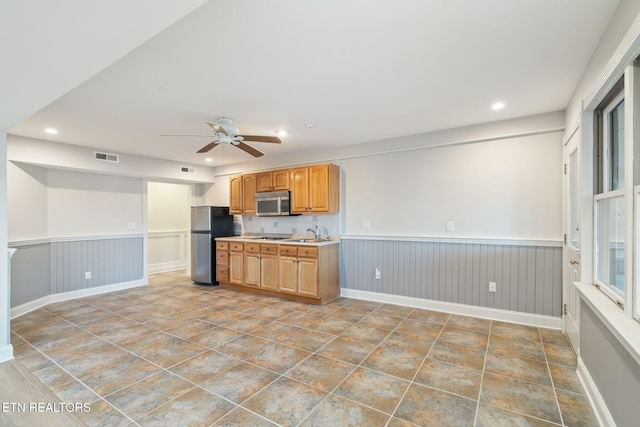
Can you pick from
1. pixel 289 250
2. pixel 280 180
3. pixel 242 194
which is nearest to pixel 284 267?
pixel 289 250

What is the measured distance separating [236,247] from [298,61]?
3845 millimetres

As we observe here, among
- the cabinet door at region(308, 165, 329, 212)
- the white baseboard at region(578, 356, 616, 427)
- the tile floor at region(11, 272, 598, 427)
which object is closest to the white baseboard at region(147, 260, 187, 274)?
the tile floor at region(11, 272, 598, 427)

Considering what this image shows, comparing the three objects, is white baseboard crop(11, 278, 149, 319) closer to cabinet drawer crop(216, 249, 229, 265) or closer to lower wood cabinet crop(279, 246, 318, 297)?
cabinet drawer crop(216, 249, 229, 265)

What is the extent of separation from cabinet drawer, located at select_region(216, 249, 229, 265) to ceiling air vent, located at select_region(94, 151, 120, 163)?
90.1 inches

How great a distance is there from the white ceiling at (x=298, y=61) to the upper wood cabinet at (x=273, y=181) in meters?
1.50

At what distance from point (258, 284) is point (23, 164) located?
3.74 metres

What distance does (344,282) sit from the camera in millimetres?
4828

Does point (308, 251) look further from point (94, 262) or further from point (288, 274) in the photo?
point (94, 262)

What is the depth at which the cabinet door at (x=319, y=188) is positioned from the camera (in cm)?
466

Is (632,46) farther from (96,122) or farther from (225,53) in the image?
(96,122)

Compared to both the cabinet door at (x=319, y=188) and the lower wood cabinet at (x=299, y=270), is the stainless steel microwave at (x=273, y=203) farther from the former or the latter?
the lower wood cabinet at (x=299, y=270)

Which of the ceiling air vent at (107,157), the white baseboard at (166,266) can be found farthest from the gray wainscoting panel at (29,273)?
the white baseboard at (166,266)

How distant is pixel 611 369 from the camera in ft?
5.61

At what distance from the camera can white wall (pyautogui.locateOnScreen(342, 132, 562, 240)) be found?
11.2ft
